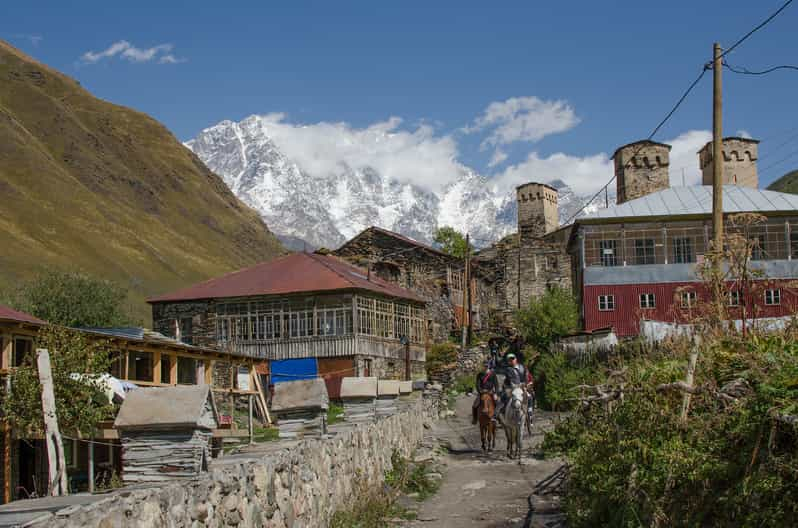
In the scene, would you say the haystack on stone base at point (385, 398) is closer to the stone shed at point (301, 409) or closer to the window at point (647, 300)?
the stone shed at point (301, 409)

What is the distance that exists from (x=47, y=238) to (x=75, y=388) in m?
109

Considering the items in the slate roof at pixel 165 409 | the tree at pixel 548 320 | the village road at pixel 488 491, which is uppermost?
the tree at pixel 548 320

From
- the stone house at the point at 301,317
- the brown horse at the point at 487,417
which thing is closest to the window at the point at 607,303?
the stone house at the point at 301,317

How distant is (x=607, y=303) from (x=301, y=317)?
15076 mm

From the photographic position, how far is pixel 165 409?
753 cm

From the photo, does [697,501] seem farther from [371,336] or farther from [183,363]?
[371,336]

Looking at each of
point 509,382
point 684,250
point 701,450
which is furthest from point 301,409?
point 684,250

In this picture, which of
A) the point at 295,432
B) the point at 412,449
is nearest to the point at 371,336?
the point at 412,449

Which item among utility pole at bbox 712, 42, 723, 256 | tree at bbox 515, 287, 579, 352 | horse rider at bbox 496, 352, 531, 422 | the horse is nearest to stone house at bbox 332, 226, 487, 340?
tree at bbox 515, 287, 579, 352

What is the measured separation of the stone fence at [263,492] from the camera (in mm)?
5555

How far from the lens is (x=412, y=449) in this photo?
20984mm

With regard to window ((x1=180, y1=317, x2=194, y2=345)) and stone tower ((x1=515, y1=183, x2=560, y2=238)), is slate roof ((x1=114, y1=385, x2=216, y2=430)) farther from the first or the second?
stone tower ((x1=515, y1=183, x2=560, y2=238))

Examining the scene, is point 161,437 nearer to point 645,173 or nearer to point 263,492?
point 263,492

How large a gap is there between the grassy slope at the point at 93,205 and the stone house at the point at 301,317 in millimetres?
51831
